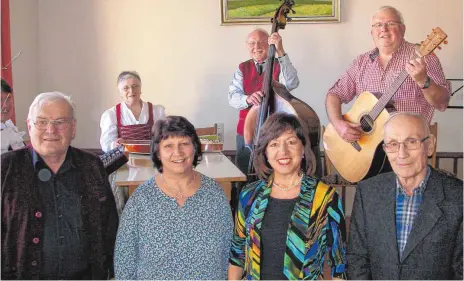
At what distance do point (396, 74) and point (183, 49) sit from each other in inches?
91.5

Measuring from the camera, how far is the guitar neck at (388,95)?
268 centimetres

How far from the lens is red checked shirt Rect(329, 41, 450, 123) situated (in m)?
2.64

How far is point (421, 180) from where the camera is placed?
1.71m

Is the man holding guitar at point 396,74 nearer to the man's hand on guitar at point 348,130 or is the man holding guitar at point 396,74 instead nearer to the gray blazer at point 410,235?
the man's hand on guitar at point 348,130

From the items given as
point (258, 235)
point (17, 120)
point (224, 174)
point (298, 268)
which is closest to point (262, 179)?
point (258, 235)

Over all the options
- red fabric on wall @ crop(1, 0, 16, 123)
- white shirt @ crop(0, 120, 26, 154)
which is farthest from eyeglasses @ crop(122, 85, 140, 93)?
white shirt @ crop(0, 120, 26, 154)

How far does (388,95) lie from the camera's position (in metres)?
2.73

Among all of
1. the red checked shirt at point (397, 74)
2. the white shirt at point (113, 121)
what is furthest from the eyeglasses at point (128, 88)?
the red checked shirt at point (397, 74)

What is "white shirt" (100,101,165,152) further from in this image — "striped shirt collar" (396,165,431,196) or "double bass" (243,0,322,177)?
"striped shirt collar" (396,165,431,196)

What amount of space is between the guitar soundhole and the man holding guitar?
1.0 inches

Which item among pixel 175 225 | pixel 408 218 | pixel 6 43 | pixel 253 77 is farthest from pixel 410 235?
pixel 6 43

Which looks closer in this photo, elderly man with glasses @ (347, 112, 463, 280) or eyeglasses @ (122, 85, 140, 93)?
elderly man with glasses @ (347, 112, 463, 280)

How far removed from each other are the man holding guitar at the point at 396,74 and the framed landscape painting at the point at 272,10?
161 centimetres

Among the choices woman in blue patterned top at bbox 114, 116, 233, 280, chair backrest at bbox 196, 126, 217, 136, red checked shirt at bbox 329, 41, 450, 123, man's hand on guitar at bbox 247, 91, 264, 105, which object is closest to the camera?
woman in blue patterned top at bbox 114, 116, 233, 280
